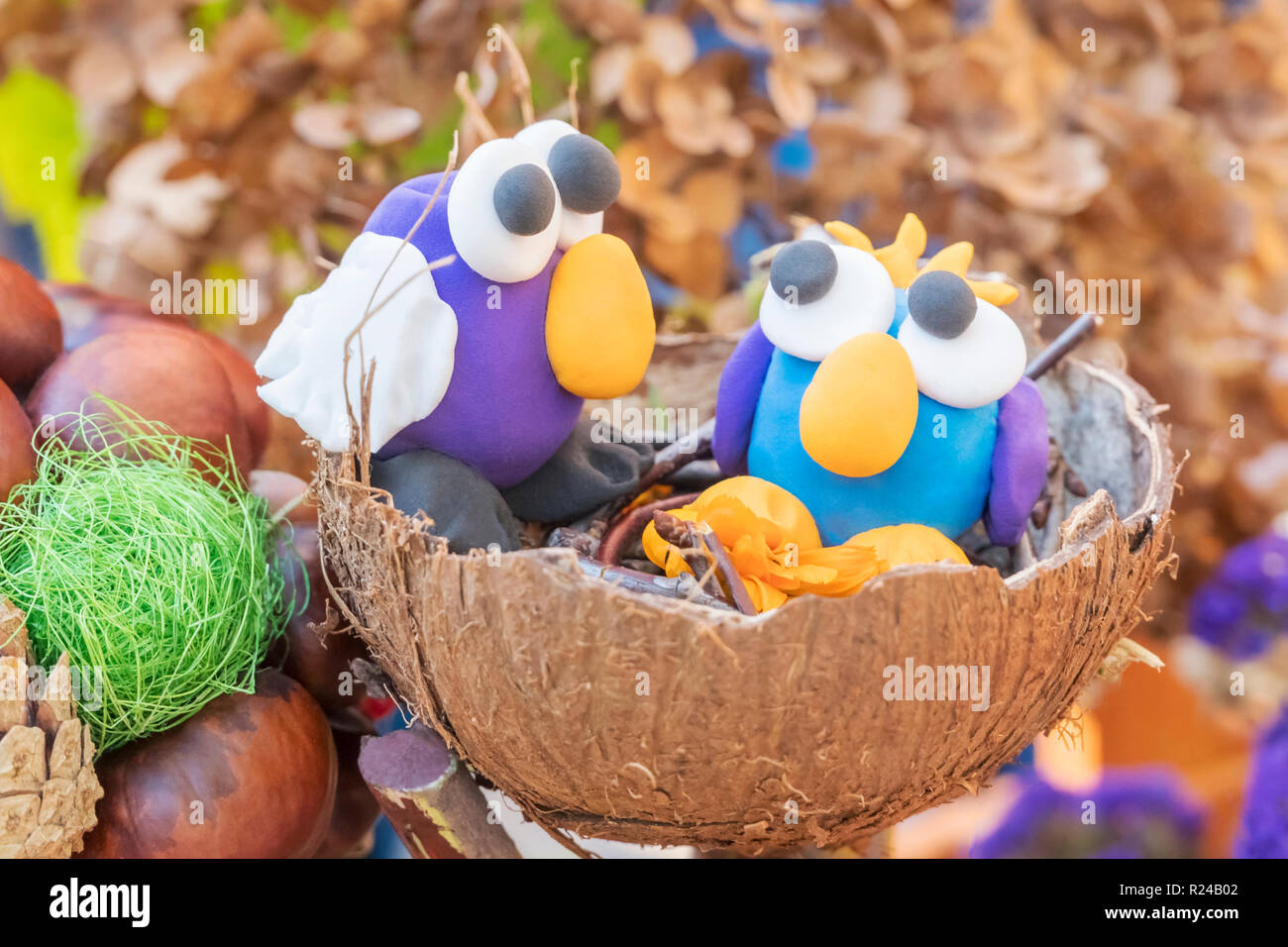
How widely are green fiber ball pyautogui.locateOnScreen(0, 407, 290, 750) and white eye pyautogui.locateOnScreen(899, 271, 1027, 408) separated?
39cm

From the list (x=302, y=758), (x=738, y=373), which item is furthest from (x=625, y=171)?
(x=302, y=758)

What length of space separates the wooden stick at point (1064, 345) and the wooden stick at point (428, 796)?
1.48ft

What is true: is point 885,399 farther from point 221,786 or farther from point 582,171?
point 221,786

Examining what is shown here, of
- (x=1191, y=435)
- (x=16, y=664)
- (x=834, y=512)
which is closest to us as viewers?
(x=16, y=664)

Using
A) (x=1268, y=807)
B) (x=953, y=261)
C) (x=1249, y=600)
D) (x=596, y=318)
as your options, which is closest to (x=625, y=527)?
(x=596, y=318)

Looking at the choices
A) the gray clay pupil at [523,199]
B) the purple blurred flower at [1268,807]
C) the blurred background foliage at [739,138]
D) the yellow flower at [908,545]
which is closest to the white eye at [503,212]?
the gray clay pupil at [523,199]

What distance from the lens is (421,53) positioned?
99 cm

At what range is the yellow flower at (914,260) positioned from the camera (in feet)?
2.11

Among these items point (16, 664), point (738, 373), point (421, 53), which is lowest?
point (16, 664)

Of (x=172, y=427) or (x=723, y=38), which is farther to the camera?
(x=723, y=38)

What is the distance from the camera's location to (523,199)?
52 cm

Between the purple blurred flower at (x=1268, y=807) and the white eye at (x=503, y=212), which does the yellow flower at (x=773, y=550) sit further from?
the purple blurred flower at (x=1268, y=807)
